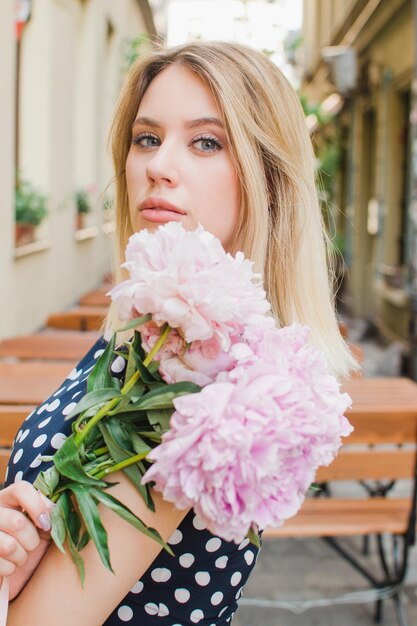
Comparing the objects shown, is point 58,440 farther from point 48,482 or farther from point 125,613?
point 125,613

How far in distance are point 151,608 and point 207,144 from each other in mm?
818

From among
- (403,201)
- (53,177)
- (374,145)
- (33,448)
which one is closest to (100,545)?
(33,448)

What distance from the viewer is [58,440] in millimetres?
1336

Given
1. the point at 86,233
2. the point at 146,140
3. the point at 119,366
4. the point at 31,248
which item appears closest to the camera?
the point at 119,366

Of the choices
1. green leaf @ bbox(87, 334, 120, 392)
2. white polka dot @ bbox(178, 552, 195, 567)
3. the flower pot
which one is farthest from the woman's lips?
the flower pot

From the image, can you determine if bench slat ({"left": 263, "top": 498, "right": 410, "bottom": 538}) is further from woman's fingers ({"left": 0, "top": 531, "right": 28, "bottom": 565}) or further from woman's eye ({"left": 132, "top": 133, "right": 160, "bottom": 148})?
woman's fingers ({"left": 0, "top": 531, "right": 28, "bottom": 565})

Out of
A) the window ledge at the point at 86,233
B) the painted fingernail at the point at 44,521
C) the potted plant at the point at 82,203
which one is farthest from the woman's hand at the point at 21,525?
the window ledge at the point at 86,233

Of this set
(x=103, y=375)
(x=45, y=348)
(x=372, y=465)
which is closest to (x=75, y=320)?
(x=45, y=348)

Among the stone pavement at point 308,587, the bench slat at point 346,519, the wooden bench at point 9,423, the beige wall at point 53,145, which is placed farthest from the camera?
the beige wall at point 53,145

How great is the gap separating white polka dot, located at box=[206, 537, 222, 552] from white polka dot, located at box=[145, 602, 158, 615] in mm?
141

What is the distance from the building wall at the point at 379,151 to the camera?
10648 millimetres

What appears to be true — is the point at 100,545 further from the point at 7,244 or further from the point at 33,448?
the point at 7,244

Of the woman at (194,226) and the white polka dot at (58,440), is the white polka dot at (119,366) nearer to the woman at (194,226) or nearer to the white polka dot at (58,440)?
the woman at (194,226)

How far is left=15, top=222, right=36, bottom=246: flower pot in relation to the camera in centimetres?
605
